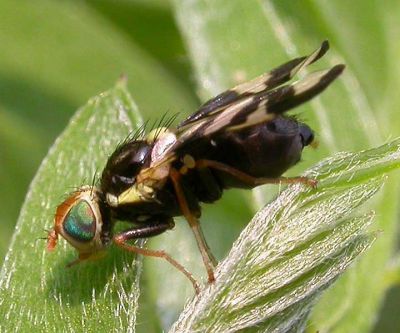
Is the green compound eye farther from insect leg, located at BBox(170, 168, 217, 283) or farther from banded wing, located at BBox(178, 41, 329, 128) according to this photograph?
banded wing, located at BBox(178, 41, 329, 128)

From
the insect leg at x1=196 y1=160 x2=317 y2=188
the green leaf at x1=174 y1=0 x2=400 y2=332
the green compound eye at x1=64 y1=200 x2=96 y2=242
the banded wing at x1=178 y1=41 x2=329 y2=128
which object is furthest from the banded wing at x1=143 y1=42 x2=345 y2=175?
the green leaf at x1=174 y1=0 x2=400 y2=332

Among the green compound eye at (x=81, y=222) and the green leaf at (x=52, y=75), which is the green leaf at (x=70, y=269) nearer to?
the green compound eye at (x=81, y=222)

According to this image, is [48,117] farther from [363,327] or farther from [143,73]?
[363,327]

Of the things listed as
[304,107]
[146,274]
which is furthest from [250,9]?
[146,274]

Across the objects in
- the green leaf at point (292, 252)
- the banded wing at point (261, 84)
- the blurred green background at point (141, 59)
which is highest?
the blurred green background at point (141, 59)

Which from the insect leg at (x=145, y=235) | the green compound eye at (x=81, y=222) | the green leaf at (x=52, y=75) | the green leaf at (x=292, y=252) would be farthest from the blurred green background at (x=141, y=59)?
the green leaf at (x=292, y=252)

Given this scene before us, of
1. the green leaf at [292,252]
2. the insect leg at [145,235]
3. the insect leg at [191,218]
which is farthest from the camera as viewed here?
the insect leg at [191,218]
